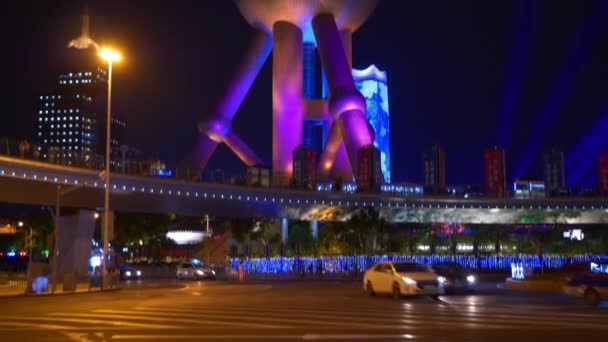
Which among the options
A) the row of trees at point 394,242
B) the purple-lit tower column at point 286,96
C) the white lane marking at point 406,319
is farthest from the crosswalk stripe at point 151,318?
the purple-lit tower column at point 286,96

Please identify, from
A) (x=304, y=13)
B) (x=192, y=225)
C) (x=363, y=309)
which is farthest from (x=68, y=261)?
(x=192, y=225)

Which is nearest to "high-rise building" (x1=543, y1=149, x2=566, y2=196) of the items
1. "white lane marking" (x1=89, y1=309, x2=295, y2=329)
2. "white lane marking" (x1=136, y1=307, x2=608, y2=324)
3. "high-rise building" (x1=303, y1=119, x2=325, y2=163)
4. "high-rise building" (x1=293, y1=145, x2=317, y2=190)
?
"high-rise building" (x1=293, y1=145, x2=317, y2=190)

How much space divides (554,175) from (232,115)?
1676 inches

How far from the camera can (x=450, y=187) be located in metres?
71.2

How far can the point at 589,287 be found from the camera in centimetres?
2306

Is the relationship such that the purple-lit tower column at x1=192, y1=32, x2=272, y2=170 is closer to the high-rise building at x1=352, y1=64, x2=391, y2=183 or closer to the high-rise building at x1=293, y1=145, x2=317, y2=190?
the high-rise building at x1=293, y1=145, x2=317, y2=190

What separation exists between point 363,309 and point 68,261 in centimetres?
3485

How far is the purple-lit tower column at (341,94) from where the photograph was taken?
3189 inches

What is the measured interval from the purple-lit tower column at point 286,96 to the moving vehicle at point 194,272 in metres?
43.7

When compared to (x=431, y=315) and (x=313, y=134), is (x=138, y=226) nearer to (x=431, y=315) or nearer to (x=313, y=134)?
(x=313, y=134)

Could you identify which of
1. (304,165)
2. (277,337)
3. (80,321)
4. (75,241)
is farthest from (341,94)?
(277,337)

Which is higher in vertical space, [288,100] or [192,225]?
[288,100]

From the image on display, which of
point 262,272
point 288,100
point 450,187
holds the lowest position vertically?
point 262,272

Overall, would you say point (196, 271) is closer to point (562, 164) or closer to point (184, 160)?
point (562, 164)
